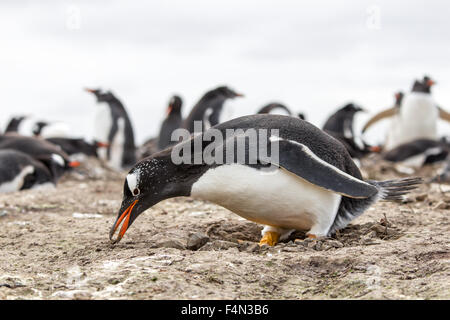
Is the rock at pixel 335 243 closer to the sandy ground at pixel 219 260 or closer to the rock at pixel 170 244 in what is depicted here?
the sandy ground at pixel 219 260

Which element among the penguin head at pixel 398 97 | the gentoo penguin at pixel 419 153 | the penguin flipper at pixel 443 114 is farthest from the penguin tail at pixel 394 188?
the penguin head at pixel 398 97

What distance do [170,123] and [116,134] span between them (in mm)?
2832

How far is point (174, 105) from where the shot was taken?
16.2 meters

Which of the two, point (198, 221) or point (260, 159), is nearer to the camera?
point (260, 159)

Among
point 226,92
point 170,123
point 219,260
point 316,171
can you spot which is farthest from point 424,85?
point 219,260

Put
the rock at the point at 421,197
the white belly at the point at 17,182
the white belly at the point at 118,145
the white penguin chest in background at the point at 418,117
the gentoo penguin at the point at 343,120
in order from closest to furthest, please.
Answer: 1. the rock at the point at 421,197
2. the white belly at the point at 17,182
3. the gentoo penguin at the point at 343,120
4. the white penguin chest in background at the point at 418,117
5. the white belly at the point at 118,145

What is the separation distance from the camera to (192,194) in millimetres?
4766

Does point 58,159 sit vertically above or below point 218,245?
below

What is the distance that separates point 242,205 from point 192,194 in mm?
384

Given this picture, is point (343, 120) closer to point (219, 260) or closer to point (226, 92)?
point (226, 92)

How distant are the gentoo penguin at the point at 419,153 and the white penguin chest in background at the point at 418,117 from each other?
1.99 meters

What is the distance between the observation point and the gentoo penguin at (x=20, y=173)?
1035 centimetres
